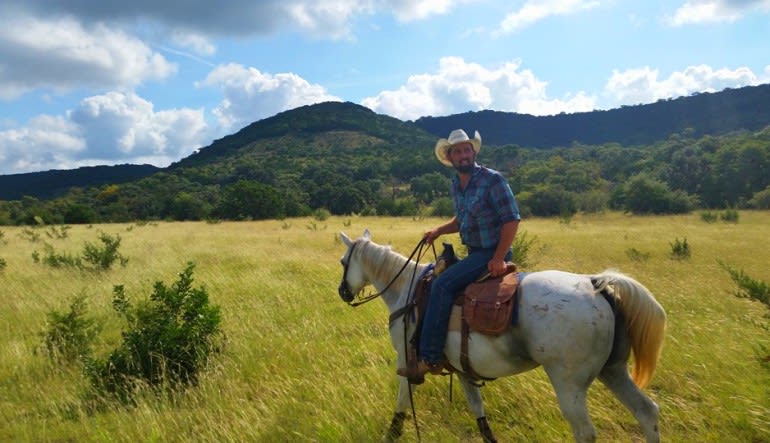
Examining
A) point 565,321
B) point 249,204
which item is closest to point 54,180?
point 249,204

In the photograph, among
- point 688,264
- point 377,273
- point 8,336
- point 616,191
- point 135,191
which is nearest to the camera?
point 377,273

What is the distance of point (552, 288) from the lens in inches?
130

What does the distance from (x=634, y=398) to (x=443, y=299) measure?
170 cm

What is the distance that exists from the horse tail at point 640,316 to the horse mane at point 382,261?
2.07 m

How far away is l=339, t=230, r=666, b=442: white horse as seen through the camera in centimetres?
313

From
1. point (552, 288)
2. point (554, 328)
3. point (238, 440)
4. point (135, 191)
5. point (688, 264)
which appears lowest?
point (688, 264)

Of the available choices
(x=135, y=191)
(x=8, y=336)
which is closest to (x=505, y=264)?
(x=8, y=336)

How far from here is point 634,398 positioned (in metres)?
3.37

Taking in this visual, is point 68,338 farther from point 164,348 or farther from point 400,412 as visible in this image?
point 400,412

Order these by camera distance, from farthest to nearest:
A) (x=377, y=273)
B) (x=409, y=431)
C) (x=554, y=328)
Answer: (x=377, y=273) → (x=409, y=431) → (x=554, y=328)

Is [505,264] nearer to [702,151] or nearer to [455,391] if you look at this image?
[455,391]

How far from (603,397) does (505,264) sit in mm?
2270

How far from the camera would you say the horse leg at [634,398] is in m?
3.25

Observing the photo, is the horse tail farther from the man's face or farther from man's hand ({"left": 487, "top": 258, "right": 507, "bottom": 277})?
the man's face
